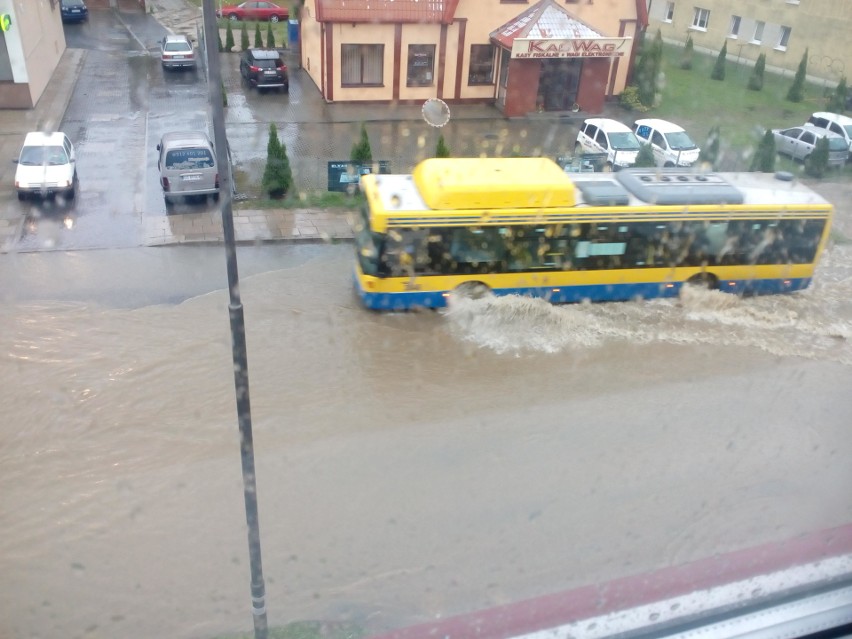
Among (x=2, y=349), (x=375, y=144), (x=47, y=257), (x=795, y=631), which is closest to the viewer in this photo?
(x=795, y=631)

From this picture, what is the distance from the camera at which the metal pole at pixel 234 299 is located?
9.93 feet

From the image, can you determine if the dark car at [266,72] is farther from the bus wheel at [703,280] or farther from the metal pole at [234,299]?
the metal pole at [234,299]

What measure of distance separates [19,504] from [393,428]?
3.54 m

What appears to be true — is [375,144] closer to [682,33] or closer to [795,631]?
[682,33]

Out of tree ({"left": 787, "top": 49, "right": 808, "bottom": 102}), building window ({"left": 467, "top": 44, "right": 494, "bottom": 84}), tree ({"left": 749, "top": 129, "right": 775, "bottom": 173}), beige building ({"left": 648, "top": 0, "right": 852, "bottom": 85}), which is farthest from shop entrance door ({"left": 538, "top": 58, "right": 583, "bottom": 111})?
tree ({"left": 749, "top": 129, "right": 775, "bottom": 173})

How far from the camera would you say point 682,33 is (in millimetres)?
21391

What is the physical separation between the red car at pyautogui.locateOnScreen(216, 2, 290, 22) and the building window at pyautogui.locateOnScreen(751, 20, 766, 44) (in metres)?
16.8

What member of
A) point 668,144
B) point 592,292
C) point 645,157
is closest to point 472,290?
point 592,292

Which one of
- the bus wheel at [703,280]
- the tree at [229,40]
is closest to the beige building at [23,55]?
the tree at [229,40]

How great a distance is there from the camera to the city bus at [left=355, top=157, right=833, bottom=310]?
9.45 m

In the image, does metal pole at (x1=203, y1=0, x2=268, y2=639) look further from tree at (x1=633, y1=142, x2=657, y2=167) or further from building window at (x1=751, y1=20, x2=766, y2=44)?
building window at (x1=751, y1=20, x2=766, y2=44)

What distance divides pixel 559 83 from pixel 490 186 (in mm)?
10967

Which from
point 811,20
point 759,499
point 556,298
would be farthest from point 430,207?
point 811,20

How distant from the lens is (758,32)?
16.7 m
